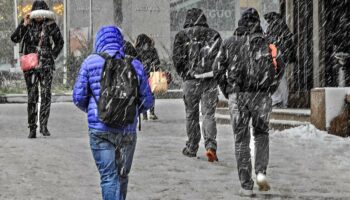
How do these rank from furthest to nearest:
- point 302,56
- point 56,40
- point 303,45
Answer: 1. point 302,56
2. point 303,45
3. point 56,40

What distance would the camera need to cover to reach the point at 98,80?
5.97 m

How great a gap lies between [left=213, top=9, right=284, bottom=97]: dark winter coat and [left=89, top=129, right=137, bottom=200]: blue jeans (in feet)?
6.61

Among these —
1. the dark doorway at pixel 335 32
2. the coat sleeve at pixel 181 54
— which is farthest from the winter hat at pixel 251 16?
the dark doorway at pixel 335 32

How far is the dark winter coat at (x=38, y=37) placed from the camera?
13.2 meters

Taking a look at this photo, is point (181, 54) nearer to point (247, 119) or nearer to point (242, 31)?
point (242, 31)

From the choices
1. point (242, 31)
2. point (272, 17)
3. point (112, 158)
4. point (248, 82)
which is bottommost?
point (112, 158)

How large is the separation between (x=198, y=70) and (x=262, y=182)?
284 cm

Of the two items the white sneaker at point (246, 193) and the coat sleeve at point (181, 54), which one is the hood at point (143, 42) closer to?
the coat sleeve at point (181, 54)

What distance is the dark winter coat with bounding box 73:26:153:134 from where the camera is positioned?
236 inches

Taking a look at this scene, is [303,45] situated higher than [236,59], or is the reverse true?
[303,45]

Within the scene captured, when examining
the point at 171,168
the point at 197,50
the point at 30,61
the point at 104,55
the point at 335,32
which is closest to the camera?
the point at 104,55

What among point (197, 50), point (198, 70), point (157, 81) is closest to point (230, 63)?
point (198, 70)

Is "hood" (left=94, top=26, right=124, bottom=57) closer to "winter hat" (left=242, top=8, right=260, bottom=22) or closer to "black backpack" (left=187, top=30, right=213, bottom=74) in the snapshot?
"winter hat" (left=242, top=8, right=260, bottom=22)

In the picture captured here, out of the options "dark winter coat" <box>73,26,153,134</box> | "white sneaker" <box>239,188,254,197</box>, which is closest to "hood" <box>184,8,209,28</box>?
"white sneaker" <box>239,188,254,197</box>
